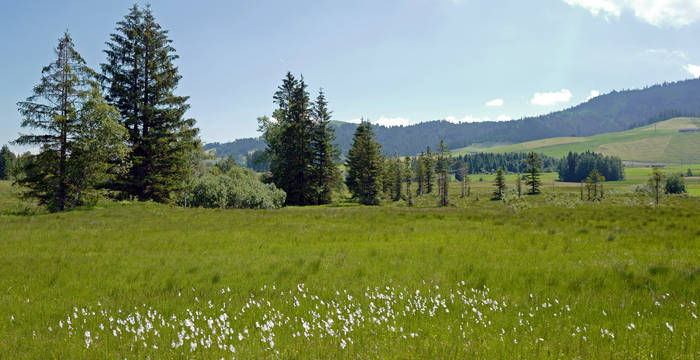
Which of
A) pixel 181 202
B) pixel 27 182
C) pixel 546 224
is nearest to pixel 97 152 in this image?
pixel 27 182

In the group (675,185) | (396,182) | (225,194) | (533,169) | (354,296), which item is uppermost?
(533,169)

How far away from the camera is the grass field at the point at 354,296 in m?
4.00

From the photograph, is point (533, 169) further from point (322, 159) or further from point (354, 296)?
point (354, 296)

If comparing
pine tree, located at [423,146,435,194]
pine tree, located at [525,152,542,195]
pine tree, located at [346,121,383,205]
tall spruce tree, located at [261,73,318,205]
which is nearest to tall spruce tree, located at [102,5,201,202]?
tall spruce tree, located at [261,73,318,205]

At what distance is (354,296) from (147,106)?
3415cm

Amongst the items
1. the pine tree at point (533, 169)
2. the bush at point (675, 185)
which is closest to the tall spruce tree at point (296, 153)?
the pine tree at point (533, 169)

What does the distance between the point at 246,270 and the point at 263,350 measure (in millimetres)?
4140

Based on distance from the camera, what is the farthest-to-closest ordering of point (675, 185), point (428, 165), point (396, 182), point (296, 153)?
point (675, 185)
point (428, 165)
point (396, 182)
point (296, 153)

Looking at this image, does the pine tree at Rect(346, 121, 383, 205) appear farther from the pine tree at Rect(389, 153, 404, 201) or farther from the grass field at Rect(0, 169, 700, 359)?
the grass field at Rect(0, 169, 700, 359)

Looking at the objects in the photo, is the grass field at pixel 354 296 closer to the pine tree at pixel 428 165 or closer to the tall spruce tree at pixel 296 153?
the tall spruce tree at pixel 296 153

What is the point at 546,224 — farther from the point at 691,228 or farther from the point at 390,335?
the point at 390,335

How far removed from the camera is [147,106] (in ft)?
104

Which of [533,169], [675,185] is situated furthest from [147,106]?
[675,185]

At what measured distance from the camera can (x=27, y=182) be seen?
83.0 feet
